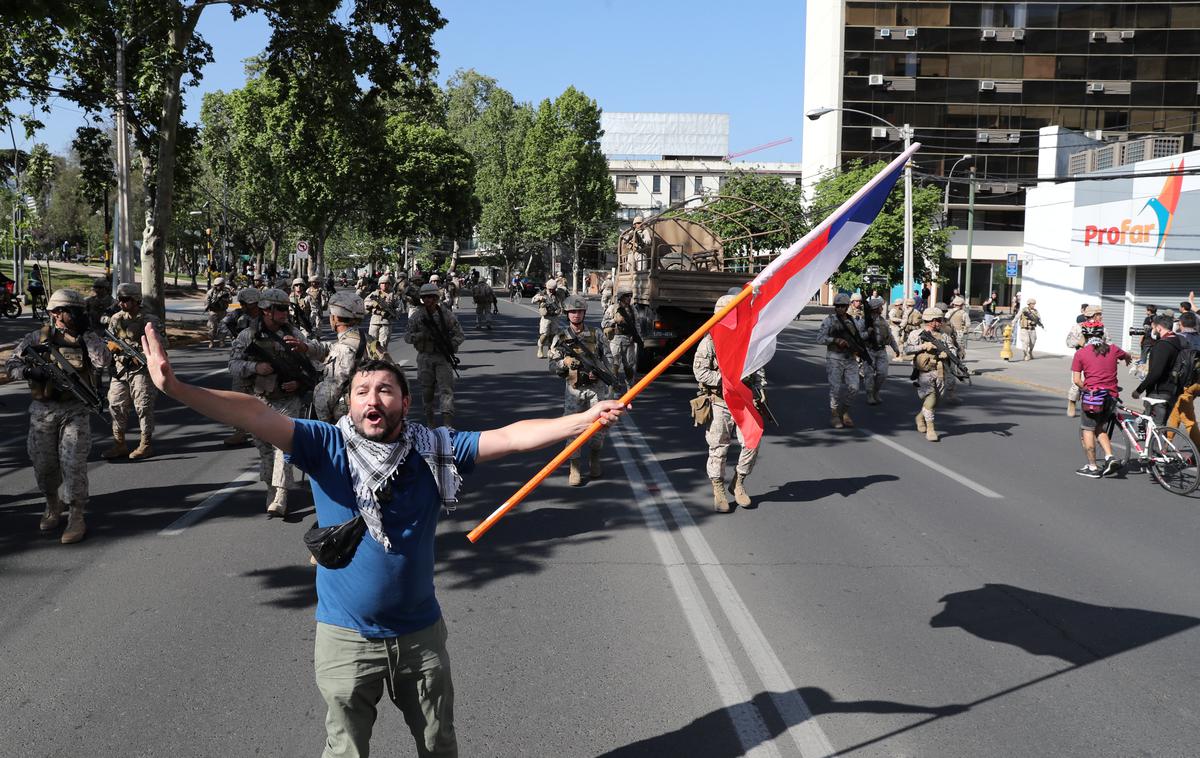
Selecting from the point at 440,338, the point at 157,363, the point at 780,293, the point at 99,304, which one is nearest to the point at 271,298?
the point at 440,338

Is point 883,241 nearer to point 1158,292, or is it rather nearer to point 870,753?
point 1158,292

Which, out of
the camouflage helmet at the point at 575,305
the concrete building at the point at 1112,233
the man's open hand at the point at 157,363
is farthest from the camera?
the concrete building at the point at 1112,233

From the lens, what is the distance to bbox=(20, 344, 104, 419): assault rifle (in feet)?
22.2

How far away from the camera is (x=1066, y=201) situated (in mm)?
26016

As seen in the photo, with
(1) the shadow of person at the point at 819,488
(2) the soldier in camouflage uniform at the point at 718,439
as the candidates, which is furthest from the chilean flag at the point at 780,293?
(1) the shadow of person at the point at 819,488

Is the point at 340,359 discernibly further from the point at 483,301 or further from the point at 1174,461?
the point at 483,301

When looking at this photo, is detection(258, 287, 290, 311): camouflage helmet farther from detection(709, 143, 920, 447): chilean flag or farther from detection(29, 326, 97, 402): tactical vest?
detection(709, 143, 920, 447): chilean flag

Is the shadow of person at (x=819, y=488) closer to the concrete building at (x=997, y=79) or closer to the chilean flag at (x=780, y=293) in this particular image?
the chilean flag at (x=780, y=293)

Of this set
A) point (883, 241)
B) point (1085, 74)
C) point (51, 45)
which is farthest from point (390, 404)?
point (1085, 74)

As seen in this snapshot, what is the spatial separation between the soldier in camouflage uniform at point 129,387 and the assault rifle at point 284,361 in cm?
257

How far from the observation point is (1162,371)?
9727 mm

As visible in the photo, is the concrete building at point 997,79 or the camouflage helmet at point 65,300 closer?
the camouflage helmet at point 65,300

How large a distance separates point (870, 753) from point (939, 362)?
9.08 meters

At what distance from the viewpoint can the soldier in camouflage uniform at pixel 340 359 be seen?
24.4 ft
